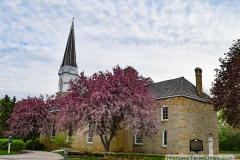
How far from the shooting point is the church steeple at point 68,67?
5156cm

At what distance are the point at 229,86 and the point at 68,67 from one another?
3541 centimetres

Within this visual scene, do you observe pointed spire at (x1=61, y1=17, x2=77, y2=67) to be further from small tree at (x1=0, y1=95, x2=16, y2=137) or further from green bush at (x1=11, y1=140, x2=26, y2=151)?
green bush at (x1=11, y1=140, x2=26, y2=151)

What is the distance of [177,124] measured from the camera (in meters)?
26.1

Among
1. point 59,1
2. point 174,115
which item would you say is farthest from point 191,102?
point 59,1

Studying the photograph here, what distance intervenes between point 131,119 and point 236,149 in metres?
26.2

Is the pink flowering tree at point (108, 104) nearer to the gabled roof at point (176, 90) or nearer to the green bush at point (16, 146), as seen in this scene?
the gabled roof at point (176, 90)

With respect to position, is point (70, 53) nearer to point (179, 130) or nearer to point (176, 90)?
point (176, 90)

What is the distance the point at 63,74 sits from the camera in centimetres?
5184

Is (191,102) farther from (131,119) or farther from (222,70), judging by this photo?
(131,119)

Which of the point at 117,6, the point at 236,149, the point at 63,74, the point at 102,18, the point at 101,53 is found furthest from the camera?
the point at 63,74

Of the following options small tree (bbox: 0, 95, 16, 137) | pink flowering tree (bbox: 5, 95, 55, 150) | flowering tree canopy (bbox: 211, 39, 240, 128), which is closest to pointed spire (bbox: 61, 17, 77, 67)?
small tree (bbox: 0, 95, 16, 137)

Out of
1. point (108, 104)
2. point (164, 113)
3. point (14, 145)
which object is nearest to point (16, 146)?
point (14, 145)

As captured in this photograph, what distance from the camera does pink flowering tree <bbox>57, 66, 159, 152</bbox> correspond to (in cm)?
2111

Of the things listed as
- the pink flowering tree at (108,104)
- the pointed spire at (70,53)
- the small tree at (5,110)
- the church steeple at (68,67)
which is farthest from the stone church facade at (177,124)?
the pointed spire at (70,53)
